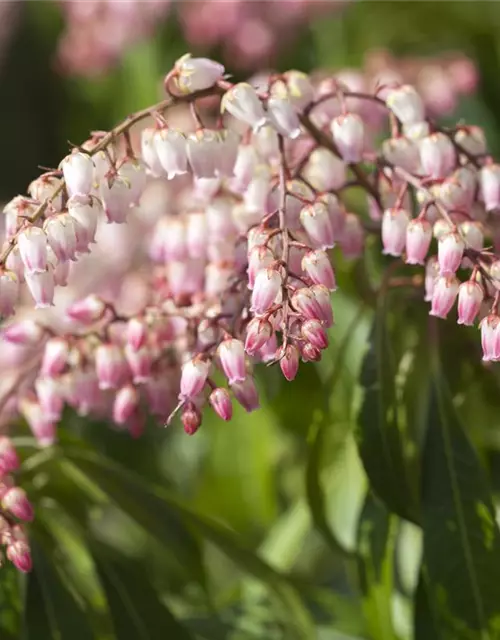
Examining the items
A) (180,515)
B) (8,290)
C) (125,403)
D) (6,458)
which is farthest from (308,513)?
(8,290)

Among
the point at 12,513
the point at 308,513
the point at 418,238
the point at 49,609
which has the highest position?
the point at 418,238

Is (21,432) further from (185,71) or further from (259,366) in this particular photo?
(185,71)

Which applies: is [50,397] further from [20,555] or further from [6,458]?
[20,555]

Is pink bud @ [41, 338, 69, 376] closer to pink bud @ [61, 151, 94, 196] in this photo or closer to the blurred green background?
the blurred green background

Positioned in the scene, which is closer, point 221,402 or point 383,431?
point 221,402

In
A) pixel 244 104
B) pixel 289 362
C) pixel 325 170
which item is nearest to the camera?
pixel 289 362

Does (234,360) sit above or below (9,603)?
above

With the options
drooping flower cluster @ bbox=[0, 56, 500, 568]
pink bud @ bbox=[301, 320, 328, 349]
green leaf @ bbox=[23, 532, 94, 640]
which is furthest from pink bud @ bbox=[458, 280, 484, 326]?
green leaf @ bbox=[23, 532, 94, 640]
